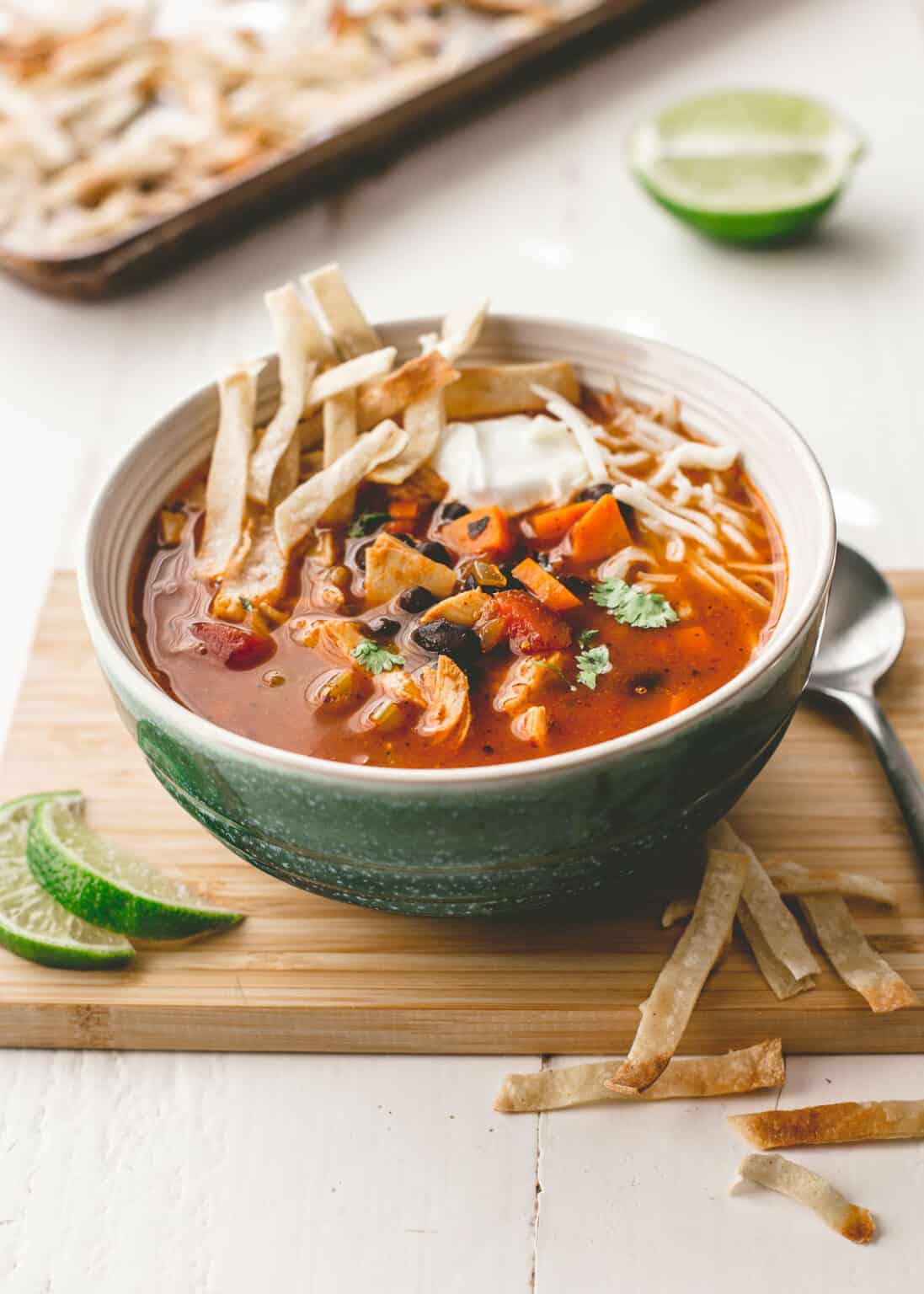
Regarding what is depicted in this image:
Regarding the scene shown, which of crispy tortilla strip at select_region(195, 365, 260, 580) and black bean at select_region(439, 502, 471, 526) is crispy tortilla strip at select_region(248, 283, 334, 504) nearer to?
crispy tortilla strip at select_region(195, 365, 260, 580)

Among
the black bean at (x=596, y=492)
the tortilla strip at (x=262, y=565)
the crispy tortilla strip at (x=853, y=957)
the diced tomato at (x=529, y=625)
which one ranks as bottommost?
the crispy tortilla strip at (x=853, y=957)

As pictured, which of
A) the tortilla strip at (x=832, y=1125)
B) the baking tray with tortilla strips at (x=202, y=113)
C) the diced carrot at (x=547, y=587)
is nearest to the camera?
the tortilla strip at (x=832, y=1125)

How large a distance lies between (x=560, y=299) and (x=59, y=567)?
6.69 feet

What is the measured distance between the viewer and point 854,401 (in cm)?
459

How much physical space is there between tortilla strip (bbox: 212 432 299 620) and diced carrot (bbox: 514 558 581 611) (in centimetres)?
49

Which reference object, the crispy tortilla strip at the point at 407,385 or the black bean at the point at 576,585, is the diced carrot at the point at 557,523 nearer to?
the black bean at the point at 576,585

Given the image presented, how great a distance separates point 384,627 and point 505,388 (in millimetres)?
740

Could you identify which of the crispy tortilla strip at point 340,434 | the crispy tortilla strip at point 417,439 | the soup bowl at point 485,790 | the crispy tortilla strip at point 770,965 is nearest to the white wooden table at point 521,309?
the crispy tortilla strip at point 770,965

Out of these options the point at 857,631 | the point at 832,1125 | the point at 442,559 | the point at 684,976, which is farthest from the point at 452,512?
the point at 832,1125

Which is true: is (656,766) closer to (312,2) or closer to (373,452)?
(373,452)

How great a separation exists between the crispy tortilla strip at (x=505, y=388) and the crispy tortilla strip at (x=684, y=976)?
1.12 meters

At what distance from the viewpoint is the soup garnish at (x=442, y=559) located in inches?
106

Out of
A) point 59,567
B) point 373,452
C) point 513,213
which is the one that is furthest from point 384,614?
point 513,213

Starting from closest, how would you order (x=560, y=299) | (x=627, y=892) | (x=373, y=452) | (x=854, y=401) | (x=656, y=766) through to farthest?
(x=656, y=766), (x=627, y=892), (x=373, y=452), (x=854, y=401), (x=560, y=299)
